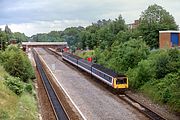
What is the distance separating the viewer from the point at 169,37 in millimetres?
59344

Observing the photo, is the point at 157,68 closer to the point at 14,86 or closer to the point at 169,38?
the point at 14,86

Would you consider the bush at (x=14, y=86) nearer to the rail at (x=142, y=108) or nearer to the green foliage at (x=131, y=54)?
the rail at (x=142, y=108)

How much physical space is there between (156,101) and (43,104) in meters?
10.0

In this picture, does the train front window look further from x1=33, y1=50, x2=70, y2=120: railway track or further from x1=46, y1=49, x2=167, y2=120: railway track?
x1=33, y1=50, x2=70, y2=120: railway track

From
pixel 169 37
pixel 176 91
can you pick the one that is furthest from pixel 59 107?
pixel 169 37

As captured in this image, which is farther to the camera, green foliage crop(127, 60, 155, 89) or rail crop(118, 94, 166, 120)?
green foliage crop(127, 60, 155, 89)

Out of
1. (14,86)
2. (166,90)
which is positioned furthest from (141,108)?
(14,86)

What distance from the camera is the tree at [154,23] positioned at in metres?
65.8

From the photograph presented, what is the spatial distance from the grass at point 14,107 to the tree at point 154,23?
129 ft

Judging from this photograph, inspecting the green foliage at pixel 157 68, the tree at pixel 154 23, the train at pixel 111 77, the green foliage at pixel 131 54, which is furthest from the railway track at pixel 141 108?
the tree at pixel 154 23

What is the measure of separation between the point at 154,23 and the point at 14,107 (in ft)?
151

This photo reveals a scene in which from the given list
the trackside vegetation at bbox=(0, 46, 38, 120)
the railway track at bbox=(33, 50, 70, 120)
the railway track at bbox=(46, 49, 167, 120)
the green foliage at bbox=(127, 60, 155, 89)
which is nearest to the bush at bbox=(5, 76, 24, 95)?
the trackside vegetation at bbox=(0, 46, 38, 120)

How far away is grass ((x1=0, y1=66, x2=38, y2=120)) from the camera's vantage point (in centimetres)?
2201

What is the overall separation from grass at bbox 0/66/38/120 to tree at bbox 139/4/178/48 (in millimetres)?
39174
